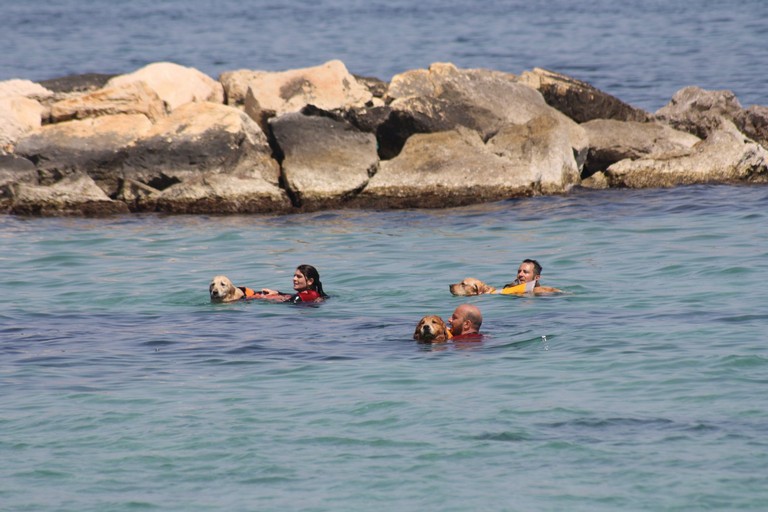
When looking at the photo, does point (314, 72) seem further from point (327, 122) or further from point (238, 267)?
point (238, 267)

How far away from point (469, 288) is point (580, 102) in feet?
43.5

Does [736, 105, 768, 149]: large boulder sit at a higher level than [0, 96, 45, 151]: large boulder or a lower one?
lower

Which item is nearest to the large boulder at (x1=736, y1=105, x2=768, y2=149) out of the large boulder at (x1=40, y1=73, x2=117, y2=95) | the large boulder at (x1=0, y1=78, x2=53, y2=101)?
the large boulder at (x1=40, y1=73, x2=117, y2=95)

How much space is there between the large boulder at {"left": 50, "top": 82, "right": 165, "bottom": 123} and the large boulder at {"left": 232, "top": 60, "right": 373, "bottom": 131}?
2568 millimetres

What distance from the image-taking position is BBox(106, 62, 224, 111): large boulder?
30.5 meters

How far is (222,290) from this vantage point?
61.9 feet

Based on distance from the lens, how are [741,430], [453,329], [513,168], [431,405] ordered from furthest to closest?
[513,168], [453,329], [431,405], [741,430]

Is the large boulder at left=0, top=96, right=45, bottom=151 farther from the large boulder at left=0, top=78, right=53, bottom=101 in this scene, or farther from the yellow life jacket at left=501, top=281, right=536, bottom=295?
the yellow life jacket at left=501, top=281, right=536, bottom=295

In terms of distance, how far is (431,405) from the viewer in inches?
532

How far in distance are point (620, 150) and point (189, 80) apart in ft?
36.8

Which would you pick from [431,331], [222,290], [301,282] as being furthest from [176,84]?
[431,331]

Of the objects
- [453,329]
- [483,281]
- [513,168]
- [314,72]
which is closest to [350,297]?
[483,281]

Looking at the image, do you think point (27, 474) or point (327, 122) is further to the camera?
point (327, 122)

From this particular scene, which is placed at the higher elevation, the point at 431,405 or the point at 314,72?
the point at 314,72
